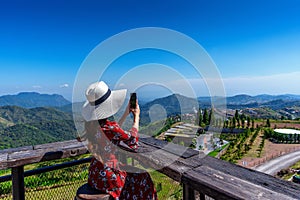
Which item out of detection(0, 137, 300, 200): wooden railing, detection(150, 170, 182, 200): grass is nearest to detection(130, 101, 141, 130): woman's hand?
detection(0, 137, 300, 200): wooden railing

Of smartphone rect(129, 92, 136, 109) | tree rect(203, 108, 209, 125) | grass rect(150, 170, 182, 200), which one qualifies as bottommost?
grass rect(150, 170, 182, 200)

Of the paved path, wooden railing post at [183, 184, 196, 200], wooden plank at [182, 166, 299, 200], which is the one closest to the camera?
wooden plank at [182, 166, 299, 200]

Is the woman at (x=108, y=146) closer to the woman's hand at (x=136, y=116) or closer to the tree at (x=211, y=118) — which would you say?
the woman's hand at (x=136, y=116)

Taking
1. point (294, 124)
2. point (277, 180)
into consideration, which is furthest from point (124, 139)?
point (294, 124)

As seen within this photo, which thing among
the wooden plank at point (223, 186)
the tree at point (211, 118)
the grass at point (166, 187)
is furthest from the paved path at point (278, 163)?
the wooden plank at point (223, 186)

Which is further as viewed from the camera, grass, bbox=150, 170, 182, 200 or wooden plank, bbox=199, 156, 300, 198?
grass, bbox=150, 170, 182, 200

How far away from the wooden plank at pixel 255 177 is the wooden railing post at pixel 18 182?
139 cm

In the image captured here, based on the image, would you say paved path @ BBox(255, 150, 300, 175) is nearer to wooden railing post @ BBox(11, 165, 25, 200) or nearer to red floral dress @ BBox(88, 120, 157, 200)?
red floral dress @ BBox(88, 120, 157, 200)

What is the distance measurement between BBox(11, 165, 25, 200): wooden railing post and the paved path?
3425cm

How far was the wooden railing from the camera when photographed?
96cm

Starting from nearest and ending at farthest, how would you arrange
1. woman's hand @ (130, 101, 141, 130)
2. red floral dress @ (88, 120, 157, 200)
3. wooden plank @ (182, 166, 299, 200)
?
wooden plank @ (182, 166, 299, 200), red floral dress @ (88, 120, 157, 200), woman's hand @ (130, 101, 141, 130)

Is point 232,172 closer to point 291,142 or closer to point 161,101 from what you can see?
point 161,101

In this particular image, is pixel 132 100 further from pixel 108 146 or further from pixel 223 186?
pixel 223 186

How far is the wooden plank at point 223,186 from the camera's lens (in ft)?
2.98
